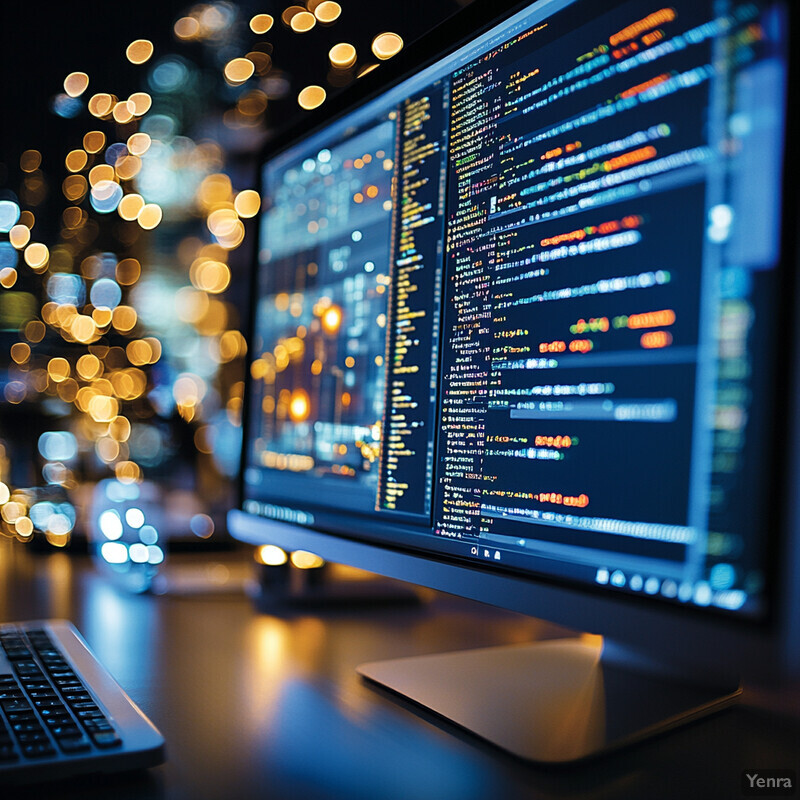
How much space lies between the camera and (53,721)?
46 centimetres

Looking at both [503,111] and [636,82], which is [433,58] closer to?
[503,111]

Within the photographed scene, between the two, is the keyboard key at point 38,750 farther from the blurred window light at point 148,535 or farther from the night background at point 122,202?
the night background at point 122,202

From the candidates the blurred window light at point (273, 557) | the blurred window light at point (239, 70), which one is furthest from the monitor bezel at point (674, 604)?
the blurred window light at point (239, 70)

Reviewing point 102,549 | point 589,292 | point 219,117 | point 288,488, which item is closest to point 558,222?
point 589,292

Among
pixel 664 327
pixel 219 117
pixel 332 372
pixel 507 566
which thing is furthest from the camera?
pixel 219 117

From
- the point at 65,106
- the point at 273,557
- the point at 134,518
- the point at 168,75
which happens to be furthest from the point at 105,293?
the point at 273,557

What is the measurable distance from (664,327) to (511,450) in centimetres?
15

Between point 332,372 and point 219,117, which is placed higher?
point 219,117

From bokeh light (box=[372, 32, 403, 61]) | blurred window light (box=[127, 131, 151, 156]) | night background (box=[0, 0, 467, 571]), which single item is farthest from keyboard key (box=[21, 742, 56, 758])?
blurred window light (box=[127, 131, 151, 156])

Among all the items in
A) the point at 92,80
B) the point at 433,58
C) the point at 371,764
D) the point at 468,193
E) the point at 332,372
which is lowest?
the point at 371,764

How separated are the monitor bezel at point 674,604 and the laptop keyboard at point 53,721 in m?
0.24

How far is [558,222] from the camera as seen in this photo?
50cm

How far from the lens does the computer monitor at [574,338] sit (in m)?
0.38

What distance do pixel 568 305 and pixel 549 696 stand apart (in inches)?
11.9
